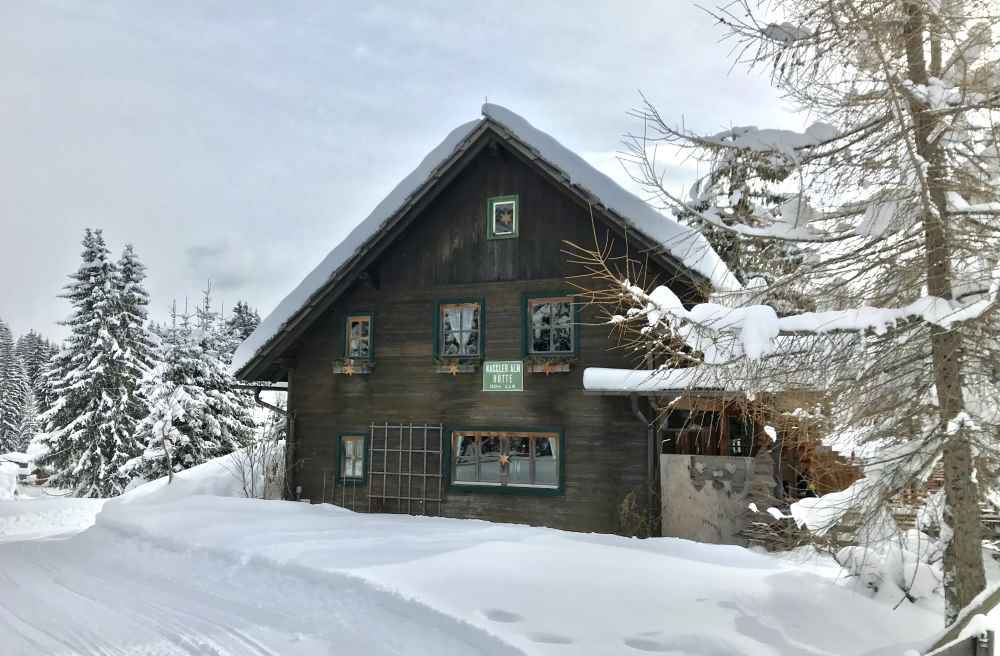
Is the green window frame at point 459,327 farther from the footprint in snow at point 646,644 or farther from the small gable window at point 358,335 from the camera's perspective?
the footprint in snow at point 646,644

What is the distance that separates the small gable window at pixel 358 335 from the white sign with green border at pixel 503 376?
9.04 ft

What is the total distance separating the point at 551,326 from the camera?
13430mm

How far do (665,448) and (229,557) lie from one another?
306 inches

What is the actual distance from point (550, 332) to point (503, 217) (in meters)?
2.42

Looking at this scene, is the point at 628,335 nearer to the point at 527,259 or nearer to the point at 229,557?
the point at 527,259

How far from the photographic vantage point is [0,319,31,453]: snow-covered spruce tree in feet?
168

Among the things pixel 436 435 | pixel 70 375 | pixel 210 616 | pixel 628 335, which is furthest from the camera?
pixel 70 375

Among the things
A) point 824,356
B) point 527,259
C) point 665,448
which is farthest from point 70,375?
point 824,356

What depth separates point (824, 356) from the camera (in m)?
5.18

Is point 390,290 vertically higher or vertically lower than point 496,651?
higher

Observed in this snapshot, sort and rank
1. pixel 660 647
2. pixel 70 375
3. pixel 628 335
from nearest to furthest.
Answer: pixel 660 647
pixel 628 335
pixel 70 375

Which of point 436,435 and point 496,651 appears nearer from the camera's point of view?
point 496,651

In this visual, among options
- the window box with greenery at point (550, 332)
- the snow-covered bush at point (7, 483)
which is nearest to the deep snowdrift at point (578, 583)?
the window box with greenery at point (550, 332)

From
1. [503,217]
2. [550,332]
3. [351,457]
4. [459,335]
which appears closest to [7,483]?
[351,457]
